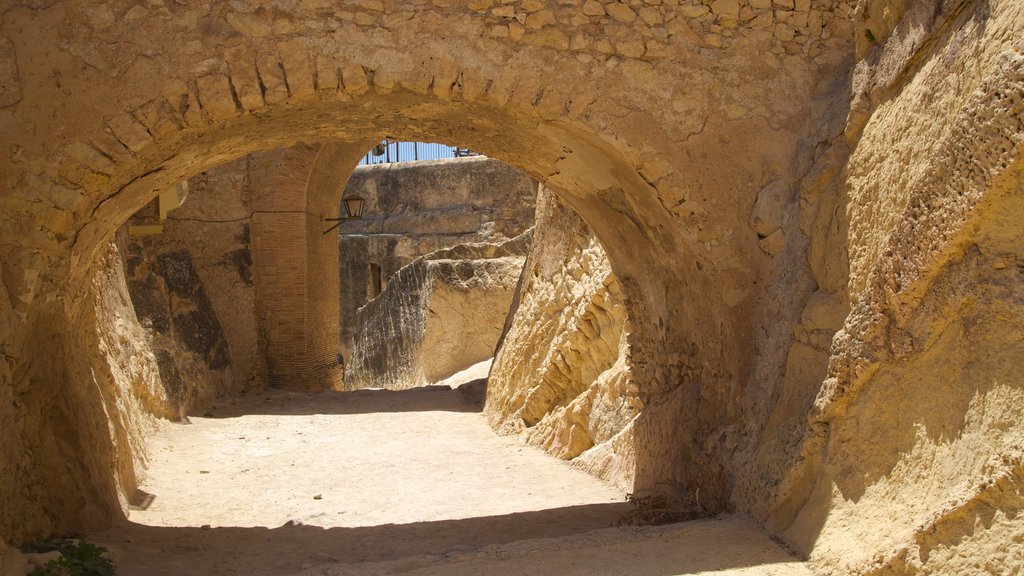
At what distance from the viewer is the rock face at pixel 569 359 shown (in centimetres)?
650

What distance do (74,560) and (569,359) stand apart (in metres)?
4.61

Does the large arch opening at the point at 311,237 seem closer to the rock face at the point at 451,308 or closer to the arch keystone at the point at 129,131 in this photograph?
the rock face at the point at 451,308

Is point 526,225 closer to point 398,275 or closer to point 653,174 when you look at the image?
point 398,275

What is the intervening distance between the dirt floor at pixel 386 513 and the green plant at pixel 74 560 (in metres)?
0.13

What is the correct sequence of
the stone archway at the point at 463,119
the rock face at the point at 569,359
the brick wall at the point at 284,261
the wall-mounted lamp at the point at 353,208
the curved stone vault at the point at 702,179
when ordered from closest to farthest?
the curved stone vault at the point at 702,179 < the stone archway at the point at 463,119 < the rock face at the point at 569,359 < the brick wall at the point at 284,261 < the wall-mounted lamp at the point at 353,208

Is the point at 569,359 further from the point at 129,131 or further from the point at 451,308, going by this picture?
the point at 451,308

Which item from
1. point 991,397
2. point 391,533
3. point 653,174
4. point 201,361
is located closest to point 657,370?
point 653,174

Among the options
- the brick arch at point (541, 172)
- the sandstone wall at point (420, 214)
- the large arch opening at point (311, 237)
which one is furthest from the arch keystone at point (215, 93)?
the sandstone wall at point (420, 214)

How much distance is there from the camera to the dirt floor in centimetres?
373

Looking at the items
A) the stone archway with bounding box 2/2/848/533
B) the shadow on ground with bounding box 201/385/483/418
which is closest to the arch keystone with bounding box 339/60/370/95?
the stone archway with bounding box 2/2/848/533

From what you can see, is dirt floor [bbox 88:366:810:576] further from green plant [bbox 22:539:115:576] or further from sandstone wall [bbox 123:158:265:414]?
sandstone wall [bbox 123:158:265:414]

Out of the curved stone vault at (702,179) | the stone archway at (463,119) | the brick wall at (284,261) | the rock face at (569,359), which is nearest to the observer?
the curved stone vault at (702,179)

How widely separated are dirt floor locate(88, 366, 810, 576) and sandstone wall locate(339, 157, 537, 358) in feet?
52.0

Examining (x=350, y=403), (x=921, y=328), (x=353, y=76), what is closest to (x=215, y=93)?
(x=353, y=76)
